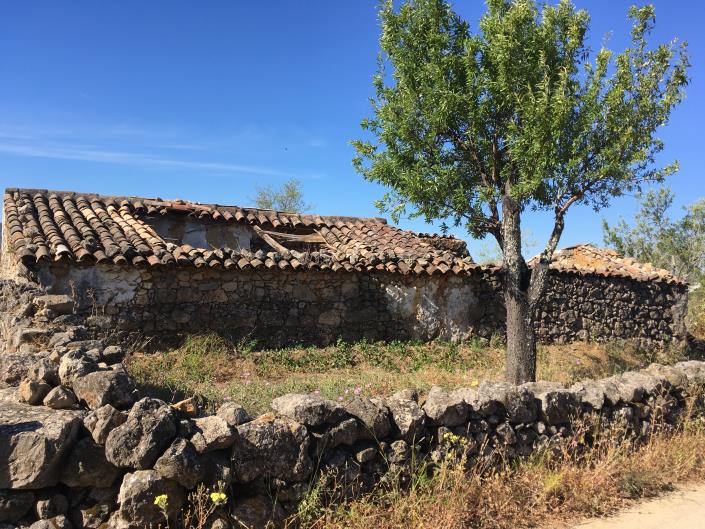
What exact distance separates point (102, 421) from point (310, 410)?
4.78 feet

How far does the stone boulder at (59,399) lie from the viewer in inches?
142

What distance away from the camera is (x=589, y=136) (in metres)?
8.80

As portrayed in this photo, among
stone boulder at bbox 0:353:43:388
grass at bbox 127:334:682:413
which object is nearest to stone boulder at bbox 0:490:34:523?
stone boulder at bbox 0:353:43:388

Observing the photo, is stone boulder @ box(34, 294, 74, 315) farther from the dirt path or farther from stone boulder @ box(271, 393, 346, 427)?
the dirt path

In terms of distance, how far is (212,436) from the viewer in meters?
3.46

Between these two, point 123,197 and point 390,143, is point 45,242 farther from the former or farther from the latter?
point 390,143

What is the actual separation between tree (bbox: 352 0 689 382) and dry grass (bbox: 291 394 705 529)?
3504 mm

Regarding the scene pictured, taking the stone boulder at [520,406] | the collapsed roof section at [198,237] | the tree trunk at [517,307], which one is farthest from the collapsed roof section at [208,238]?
the stone boulder at [520,406]

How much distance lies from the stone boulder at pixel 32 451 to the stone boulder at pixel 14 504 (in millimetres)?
67

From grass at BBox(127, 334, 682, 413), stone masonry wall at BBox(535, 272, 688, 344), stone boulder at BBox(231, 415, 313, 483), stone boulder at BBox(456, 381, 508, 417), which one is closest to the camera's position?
stone boulder at BBox(231, 415, 313, 483)

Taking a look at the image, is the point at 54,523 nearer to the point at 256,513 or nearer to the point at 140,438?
the point at 140,438

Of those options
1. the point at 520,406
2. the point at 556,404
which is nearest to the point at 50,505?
the point at 520,406

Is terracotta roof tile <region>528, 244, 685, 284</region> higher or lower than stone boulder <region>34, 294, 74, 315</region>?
higher

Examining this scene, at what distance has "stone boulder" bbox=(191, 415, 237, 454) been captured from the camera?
3426 mm
